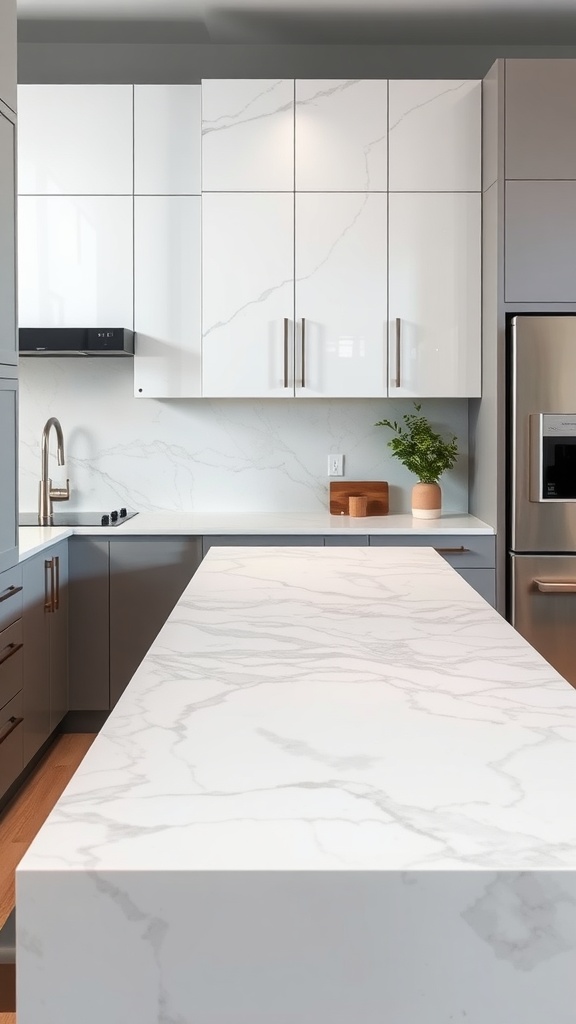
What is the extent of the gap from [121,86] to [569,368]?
6.77 ft

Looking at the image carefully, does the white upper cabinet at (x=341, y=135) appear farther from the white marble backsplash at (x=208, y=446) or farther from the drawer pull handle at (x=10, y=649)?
the drawer pull handle at (x=10, y=649)

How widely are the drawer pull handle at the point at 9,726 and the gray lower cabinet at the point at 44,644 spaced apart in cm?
11

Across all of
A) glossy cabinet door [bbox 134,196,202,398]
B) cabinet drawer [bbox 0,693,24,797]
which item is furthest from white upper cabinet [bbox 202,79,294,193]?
cabinet drawer [bbox 0,693,24,797]

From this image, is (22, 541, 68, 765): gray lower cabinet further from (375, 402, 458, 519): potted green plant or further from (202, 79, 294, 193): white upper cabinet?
(202, 79, 294, 193): white upper cabinet

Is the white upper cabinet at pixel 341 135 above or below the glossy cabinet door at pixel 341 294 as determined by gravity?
above

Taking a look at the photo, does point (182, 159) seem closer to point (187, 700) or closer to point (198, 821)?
point (187, 700)

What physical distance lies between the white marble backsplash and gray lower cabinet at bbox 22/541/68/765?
0.72 meters

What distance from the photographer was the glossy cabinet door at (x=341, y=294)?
3852 mm

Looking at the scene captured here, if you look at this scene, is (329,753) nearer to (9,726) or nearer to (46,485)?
(9,726)

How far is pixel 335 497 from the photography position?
13.8 ft

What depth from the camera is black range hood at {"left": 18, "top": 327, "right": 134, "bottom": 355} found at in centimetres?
371

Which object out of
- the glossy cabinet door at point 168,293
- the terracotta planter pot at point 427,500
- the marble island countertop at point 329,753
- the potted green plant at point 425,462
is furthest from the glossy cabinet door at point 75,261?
the marble island countertop at point 329,753

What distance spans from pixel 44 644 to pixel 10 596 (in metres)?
0.48

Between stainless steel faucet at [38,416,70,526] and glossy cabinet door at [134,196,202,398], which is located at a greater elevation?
glossy cabinet door at [134,196,202,398]
